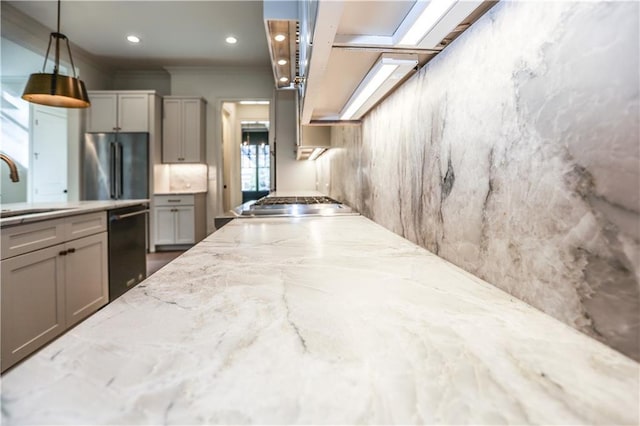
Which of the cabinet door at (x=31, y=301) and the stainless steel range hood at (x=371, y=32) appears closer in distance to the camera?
the stainless steel range hood at (x=371, y=32)

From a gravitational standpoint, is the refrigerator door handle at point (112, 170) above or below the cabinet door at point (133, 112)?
below

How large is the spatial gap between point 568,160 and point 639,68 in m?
0.13

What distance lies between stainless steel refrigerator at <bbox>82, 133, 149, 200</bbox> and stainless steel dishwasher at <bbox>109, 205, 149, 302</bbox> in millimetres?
1639

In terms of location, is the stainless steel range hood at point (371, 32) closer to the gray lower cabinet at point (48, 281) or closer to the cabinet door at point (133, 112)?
the gray lower cabinet at point (48, 281)

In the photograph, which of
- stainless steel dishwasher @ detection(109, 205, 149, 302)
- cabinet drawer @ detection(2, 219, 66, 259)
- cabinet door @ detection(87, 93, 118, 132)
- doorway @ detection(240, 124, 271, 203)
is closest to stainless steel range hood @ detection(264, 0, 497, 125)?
cabinet drawer @ detection(2, 219, 66, 259)

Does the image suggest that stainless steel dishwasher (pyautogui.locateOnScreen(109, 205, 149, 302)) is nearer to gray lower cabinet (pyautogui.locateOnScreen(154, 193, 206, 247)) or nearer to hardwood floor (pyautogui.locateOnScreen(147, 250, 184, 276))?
hardwood floor (pyautogui.locateOnScreen(147, 250, 184, 276))

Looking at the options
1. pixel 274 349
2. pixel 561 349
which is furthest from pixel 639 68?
pixel 274 349

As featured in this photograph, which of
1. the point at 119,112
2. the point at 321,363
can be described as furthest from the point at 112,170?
the point at 321,363

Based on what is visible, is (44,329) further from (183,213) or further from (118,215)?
(183,213)

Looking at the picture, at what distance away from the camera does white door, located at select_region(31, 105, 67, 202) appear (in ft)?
14.7

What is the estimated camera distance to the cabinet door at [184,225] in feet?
15.4

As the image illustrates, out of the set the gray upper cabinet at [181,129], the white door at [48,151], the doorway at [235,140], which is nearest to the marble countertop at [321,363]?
the doorway at [235,140]

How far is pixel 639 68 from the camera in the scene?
0.35 metres

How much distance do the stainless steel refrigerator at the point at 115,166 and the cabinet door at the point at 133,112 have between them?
0.17 meters
